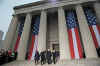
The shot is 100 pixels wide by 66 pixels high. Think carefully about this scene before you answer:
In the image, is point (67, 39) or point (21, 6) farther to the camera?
point (21, 6)

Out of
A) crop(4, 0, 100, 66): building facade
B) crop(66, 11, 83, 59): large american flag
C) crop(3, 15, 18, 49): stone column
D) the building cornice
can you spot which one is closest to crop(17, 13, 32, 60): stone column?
crop(4, 0, 100, 66): building facade

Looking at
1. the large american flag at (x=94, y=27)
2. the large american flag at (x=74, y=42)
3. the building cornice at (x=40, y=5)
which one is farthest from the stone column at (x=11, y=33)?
the large american flag at (x=94, y=27)

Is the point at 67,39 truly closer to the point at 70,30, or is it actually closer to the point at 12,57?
the point at 70,30

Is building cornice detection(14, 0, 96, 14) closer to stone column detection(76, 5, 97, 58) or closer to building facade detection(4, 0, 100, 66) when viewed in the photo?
building facade detection(4, 0, 100, 66)

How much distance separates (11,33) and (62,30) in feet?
35.4

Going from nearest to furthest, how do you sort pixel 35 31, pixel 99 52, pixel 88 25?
pixel 99 52 → pixel 88 25 → pixel 35 31

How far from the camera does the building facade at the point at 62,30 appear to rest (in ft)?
40.0

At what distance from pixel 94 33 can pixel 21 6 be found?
1669 centimetres

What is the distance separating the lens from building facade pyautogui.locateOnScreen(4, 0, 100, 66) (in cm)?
1220

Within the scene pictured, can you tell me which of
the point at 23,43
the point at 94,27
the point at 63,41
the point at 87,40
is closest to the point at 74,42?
the point at 63,41

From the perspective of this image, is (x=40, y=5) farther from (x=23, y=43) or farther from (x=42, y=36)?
(x=23, y=43)

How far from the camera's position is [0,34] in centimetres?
5934

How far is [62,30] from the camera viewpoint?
13766mm

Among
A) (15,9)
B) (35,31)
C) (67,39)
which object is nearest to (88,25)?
(67,39)
